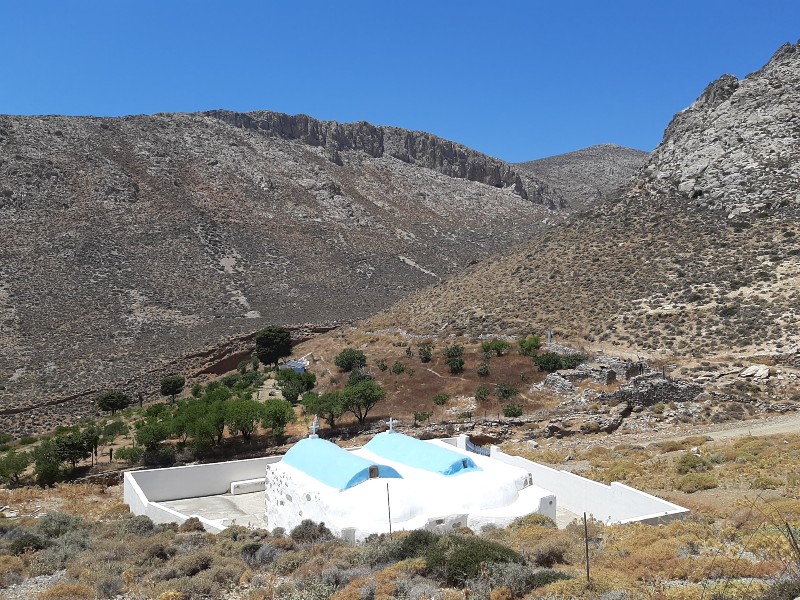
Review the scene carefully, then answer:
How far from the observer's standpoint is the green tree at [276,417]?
2800cm

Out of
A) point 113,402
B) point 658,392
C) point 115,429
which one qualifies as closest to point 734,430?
point 658,392

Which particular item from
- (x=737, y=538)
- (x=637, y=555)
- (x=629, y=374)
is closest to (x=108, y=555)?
(x=637, y=555)

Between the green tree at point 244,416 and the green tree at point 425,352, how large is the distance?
378 inches

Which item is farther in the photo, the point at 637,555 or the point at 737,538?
the point at 737,538

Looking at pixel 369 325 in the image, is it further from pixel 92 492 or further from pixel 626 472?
pixel 626 472

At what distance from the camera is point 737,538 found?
11.1 m

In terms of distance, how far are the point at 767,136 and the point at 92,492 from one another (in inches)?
1616

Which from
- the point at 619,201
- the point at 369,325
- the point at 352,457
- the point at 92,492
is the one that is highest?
the point at 619,201

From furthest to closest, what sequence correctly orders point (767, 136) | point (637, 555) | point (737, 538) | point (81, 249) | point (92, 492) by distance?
1. point (81, 249)
2. point (767, 136)
3. point (92, 492)
4. point (737, 538)
5. point (637, 555)

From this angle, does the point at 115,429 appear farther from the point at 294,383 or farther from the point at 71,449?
the point at 294,383

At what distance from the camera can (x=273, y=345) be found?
44.8m

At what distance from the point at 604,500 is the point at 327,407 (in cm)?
1501

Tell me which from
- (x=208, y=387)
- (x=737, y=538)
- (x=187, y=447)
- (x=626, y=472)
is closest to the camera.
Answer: (x=737, y=538)

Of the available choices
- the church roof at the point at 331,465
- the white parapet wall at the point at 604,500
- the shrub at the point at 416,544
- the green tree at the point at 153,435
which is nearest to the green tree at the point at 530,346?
the white parapet wall at the point at 604,500
